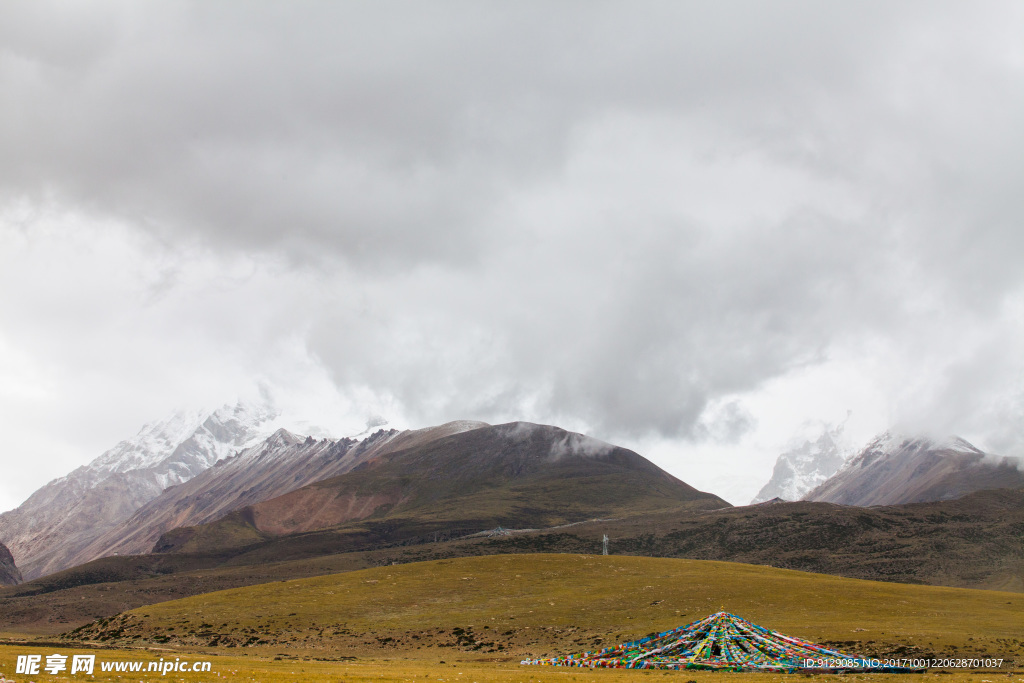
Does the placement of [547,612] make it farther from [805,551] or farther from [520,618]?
[805,551]

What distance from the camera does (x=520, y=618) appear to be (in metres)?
72.4

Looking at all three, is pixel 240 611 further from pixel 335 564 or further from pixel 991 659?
pixel 335 564

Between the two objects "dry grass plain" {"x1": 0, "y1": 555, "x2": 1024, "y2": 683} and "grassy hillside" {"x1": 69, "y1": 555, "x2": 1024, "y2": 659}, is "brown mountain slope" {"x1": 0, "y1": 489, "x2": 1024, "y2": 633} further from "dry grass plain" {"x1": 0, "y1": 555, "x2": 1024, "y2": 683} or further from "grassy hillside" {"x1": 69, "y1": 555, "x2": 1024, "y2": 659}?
"grassy hillside" {"x1": 69, "y1": 555, "x2": 1024, "y2": 659}

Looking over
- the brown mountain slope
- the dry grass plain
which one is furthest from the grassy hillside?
the brown mountain slope

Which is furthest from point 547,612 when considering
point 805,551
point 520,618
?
point 805,551

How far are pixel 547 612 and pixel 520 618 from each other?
3.20 m

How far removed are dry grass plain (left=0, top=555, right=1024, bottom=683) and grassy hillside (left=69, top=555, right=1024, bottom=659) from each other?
206 mm

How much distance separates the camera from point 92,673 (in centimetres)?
3234

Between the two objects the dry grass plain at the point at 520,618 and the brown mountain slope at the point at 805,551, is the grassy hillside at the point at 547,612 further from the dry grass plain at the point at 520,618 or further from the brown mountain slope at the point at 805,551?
the brown mountain slope at the point at 805,551

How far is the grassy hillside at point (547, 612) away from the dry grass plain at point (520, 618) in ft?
0.67

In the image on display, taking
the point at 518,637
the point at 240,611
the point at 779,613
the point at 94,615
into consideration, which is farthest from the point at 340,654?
the point at 94,615

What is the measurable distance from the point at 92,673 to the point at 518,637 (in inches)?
1564

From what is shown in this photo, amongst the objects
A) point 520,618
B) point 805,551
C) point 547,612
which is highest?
point 547,612

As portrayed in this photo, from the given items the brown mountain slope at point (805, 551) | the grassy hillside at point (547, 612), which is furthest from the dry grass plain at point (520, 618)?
the brown mountain slope at point (805, 551)
